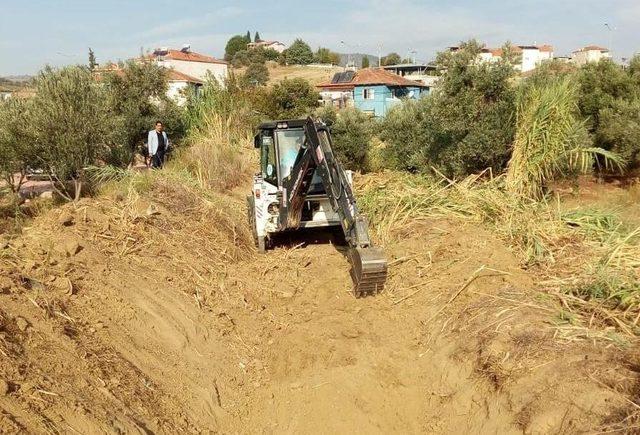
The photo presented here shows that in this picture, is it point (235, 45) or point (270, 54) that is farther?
point (235, 45)

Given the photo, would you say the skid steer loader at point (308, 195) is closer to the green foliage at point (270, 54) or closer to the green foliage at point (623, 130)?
the green foliage at point (623, 130)

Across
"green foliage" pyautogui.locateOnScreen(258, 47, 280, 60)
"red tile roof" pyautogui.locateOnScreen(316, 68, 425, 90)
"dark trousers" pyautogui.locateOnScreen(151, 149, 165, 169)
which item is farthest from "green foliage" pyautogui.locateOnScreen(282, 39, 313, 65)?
"dark trousers" pyautogui.locateOnScreen(151, 149, 165, 169)

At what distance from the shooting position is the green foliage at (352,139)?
691 inches

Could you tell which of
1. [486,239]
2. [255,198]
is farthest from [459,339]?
[255,198]

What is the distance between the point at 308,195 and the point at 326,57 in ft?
324

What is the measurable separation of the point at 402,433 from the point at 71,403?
2.72 m

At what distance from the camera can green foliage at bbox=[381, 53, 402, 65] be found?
99312mm

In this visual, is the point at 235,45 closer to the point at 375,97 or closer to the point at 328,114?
the point at 375,97

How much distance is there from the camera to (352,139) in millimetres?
17562

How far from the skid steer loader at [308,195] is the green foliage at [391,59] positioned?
9398cm

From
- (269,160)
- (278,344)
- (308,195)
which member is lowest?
(278,344)

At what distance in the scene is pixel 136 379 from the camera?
4516 mm

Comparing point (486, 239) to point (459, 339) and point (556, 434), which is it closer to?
point (459, 339)

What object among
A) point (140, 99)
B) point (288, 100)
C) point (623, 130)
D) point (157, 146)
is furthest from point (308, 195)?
point (288, 100)
